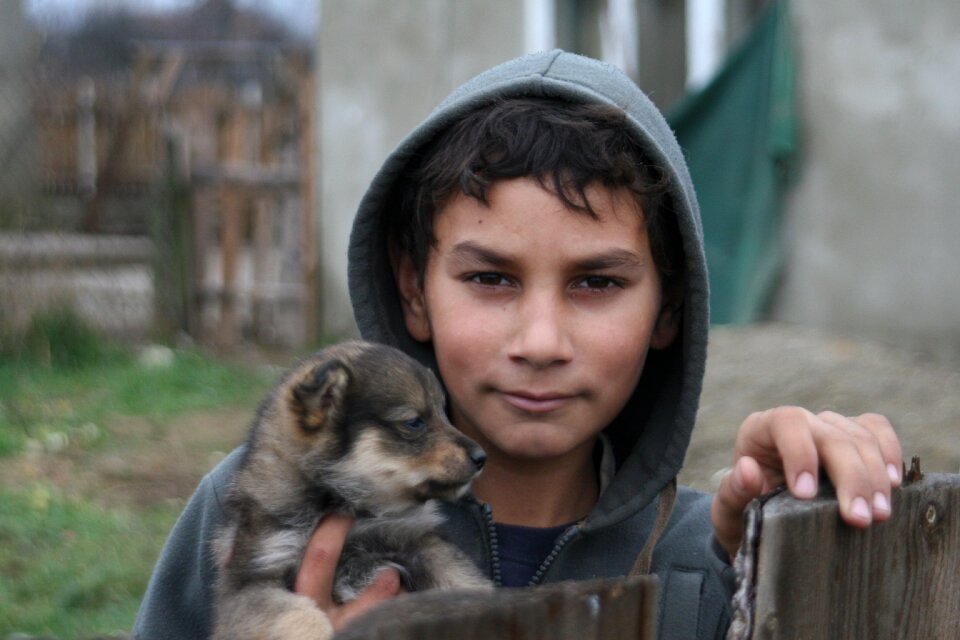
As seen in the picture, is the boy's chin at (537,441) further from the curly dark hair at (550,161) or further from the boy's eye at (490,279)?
the curly dark hair at (550,161)

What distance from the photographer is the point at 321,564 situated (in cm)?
257

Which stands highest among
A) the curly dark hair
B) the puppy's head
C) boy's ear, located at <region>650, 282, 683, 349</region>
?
the curly dark hair

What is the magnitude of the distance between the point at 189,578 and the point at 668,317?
4.43ft

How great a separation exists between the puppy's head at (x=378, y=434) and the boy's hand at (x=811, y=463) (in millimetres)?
629

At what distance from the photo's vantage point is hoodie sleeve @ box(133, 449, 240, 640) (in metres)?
2.96

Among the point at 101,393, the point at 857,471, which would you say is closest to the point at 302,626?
the point at 857,471

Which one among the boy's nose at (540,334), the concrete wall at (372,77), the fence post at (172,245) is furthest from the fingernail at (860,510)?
the fence post at (172,245)

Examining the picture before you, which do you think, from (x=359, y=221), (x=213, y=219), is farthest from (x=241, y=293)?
(x=359, y=221)

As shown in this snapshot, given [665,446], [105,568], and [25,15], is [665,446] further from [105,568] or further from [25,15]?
[25,15]

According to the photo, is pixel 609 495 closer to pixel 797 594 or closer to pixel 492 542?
pixel 492 542

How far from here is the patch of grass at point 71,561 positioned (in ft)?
17.8

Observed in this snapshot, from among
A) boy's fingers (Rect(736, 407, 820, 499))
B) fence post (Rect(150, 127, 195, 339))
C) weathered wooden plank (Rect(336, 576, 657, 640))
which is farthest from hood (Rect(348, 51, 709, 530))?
fence post (Rect(150, 127, 195, 339))

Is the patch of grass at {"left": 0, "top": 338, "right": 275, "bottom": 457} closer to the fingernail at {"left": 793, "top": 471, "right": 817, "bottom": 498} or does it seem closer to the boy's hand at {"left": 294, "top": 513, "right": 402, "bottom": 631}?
the boy's hand at {"left": 294, "top": 513, "right": 402, "bottom": 631}

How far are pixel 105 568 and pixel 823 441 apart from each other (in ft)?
15.7
